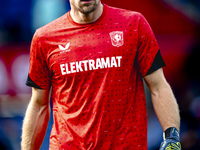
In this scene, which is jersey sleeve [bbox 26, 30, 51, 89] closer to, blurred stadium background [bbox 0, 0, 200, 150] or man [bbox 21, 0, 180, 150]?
man [bbox 21, 0, 180, 150]

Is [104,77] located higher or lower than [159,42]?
higher

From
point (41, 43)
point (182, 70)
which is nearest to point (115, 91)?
point (41, 43)

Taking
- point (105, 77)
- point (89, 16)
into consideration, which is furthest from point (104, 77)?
point (89, 16)

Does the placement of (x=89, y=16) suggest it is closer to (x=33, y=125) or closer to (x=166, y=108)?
(x=166, y=108)

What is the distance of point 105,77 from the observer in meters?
2.74

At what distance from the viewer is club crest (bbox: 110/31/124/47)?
9.07 ft

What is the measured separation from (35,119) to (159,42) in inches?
174

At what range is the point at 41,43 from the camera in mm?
2924

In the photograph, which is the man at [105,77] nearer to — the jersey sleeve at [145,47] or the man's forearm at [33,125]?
the jersey sleeve at [145,47]

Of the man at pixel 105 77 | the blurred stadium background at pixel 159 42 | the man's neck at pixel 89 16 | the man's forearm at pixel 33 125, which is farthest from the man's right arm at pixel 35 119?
the blurred stadium background at pixel 159 42

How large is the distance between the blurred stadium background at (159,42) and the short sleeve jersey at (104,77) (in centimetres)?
410

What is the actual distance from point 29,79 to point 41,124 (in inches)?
17.8

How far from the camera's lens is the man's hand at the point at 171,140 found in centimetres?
255

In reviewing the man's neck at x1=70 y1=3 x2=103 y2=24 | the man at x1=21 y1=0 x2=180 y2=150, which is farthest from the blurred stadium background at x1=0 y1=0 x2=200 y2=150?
the man's neck at x1=70 y1=3 x2=103 y2=24
